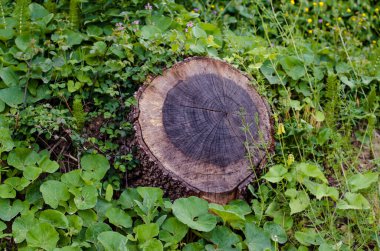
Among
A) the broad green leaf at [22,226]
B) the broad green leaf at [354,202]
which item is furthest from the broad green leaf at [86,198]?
the broad green leaf at [354,202]

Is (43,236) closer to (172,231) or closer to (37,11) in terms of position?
(172,231)

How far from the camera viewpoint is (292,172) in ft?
10.0

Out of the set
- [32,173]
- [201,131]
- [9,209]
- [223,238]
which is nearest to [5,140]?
[32,173]

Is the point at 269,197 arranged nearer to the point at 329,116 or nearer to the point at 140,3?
the point at 329,116

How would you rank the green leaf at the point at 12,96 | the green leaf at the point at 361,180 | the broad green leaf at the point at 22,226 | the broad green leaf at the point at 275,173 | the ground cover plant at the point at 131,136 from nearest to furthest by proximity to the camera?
the broad green leaf at the point at 22,226, the ground cover plant at the point at 131,136, the broad green leaf at the point at 275,173, the green leaf at the point at 361,180, the green leaf at the point at 12,96

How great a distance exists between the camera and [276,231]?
2.93m

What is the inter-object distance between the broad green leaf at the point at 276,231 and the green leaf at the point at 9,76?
1688mm

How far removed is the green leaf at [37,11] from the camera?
3.68 m

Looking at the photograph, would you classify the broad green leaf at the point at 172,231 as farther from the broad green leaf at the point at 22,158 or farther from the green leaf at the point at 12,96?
the green leaf at the point at 12,96

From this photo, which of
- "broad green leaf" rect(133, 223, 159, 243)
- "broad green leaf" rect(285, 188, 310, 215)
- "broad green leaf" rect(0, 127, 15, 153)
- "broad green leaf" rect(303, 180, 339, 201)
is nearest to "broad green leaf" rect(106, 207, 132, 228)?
"broad green leaf" rect(133, 223, 159, 243)

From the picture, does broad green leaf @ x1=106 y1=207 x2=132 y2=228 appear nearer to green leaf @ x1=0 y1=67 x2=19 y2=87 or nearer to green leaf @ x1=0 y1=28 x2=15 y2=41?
green leaf @ x1=0 y1=67 x2=19 y2=87

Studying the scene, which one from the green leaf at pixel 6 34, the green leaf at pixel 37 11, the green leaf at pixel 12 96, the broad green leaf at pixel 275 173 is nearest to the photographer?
the broad green leaf at pixel 275 173

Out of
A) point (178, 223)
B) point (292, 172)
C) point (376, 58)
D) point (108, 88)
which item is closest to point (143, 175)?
point (178, 223)

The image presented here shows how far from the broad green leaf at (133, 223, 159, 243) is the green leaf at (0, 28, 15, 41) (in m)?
1.59
